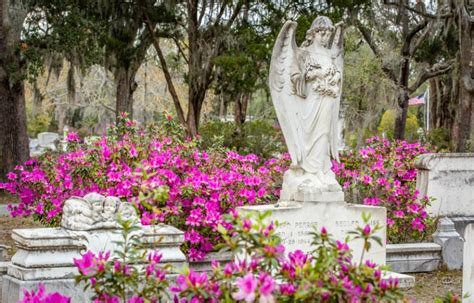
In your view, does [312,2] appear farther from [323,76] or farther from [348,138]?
[348,138]

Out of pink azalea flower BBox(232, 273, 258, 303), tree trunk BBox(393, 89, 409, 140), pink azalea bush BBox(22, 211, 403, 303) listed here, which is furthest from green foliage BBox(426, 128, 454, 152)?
pink azalea flower BBox(232, 273, 258, 303)

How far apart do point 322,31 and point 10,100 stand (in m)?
13.9

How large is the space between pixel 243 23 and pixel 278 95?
1564cm

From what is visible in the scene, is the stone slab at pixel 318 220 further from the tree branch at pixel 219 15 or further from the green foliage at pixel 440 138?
the green foliage at pixel 440 138

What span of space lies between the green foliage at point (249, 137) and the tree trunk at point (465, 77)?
478cm

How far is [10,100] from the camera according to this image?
21.8 meters

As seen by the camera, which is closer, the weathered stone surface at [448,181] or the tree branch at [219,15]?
the weathered stone surface at [448,181]

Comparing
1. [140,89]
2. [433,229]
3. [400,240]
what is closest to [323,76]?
[400,240]

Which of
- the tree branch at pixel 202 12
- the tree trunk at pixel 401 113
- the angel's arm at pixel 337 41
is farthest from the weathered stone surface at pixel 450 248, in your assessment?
the tree trunk at pixel 401 113

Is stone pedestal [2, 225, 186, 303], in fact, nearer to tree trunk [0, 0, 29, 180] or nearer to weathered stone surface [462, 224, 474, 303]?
weathered stone surface [462, 224, 474, 303]

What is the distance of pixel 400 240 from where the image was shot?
12.0 metres

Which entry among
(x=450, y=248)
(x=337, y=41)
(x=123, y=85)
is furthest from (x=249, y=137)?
(x=337, y=41)

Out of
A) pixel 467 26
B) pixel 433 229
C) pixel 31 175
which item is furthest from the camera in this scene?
pixel 467 26

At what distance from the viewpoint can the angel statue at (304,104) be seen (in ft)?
30.9
